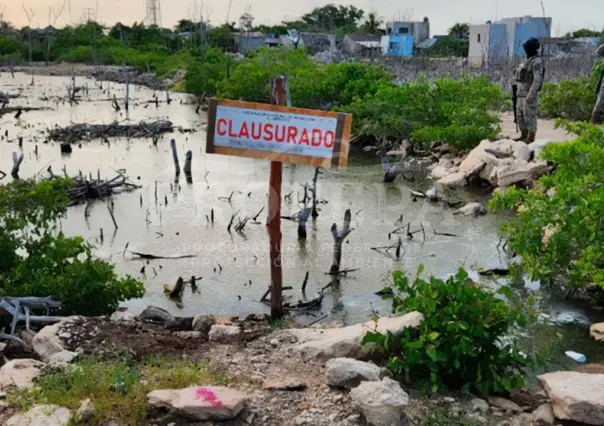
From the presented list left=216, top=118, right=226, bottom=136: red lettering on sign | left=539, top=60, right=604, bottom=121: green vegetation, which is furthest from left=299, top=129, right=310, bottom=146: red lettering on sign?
left=539, top=60, right=604, bottom=121: green vegetation

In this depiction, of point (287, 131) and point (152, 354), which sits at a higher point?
point (287, 131)

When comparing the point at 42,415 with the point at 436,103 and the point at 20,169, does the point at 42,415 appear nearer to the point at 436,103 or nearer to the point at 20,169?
the point at 20,169

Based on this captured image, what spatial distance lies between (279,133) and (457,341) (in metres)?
2.10

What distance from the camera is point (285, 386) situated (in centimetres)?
382

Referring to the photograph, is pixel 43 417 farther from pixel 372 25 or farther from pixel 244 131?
pixel 372 25

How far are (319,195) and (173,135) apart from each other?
8.17m

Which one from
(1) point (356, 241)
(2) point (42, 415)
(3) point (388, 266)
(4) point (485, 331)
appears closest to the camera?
(2) point (42, 415)

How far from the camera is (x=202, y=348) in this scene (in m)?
4.61

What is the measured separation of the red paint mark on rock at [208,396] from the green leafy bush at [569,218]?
10.9 ft

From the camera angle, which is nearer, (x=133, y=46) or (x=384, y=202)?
(x=384, y=202)

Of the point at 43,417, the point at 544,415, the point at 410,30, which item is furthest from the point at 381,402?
the point at 410,30

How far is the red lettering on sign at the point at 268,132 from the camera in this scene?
5.18 m

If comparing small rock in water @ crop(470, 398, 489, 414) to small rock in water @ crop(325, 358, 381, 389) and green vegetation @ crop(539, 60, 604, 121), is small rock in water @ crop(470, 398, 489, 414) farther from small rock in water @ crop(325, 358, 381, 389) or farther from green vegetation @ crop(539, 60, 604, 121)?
green vegetation @ crop(539, 60, 604, 121)

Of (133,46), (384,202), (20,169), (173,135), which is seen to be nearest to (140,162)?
(20,169)
